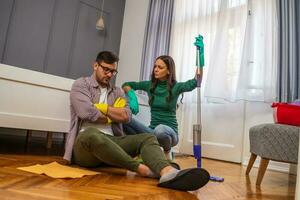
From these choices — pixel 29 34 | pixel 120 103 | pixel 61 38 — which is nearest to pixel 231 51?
pixel 120 103

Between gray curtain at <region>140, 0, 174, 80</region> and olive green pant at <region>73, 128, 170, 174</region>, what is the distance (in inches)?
80.1

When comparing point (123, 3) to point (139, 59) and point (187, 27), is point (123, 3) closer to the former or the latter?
point (139, 59)

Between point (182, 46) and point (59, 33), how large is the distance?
1535mm

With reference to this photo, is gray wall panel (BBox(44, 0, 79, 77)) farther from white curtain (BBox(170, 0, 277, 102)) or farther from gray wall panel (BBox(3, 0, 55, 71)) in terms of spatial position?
white curtain (BBox(170, 0, 277, 102))

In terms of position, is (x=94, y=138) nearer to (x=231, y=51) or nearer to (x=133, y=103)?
(x=133, y=103)

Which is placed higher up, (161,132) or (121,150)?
(161,132)

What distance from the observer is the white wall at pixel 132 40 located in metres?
3.90

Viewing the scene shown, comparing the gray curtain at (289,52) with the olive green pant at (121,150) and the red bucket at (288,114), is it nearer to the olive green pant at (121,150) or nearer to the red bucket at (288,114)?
the red bucket at (288,114)

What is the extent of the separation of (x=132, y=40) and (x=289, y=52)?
2.26 m

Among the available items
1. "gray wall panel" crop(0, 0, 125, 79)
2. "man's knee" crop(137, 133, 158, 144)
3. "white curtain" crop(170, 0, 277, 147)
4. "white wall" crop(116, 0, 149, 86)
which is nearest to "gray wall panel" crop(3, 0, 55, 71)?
"gray wall panel" crop(0, 0, 125, 79)

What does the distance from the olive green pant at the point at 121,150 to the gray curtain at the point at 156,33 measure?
2034mm

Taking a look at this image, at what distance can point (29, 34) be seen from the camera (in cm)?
317

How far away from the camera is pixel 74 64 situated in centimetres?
357

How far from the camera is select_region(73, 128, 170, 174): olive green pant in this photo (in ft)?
4.33
